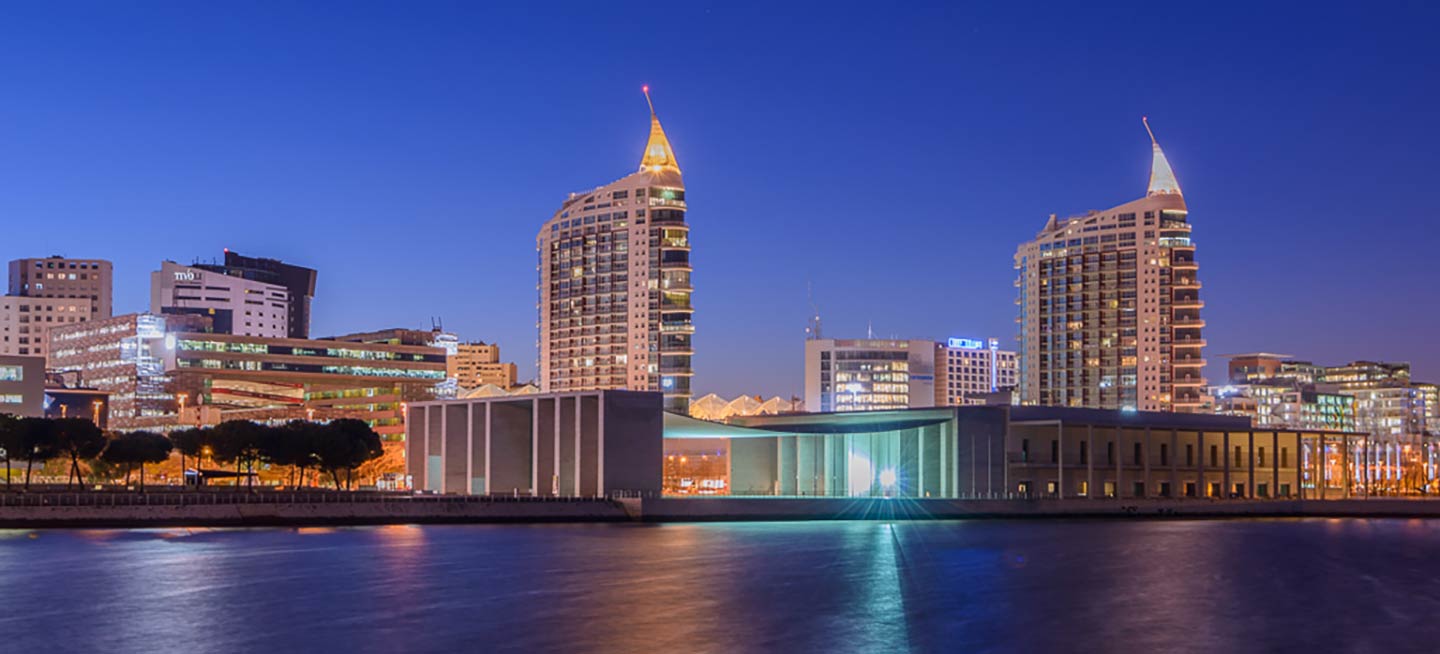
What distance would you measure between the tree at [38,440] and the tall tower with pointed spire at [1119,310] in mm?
118904

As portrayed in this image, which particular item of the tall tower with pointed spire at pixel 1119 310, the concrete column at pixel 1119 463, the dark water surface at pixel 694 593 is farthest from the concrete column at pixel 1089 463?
the tall tower with pointed spire at pixel 1119 310

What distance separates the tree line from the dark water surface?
62.7 ft

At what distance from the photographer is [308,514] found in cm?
9194

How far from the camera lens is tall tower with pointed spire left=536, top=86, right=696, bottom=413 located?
166625 millimetres

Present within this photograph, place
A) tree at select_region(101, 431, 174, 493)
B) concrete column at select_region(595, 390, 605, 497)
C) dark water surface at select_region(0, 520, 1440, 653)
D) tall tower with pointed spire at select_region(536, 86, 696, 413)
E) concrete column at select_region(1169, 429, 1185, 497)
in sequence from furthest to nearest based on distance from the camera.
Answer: tall tower with pointed spire at select_region(536, 86, 696, 413), concrete column at select_region(1169, 429, 1185, 497), tree at select_region(101, 431, 174, 493), concrete column at select_region(595, 390, 605, 497), dark water surface at select_region(0, 520, 1440, 653)

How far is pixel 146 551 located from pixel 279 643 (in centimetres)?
3061

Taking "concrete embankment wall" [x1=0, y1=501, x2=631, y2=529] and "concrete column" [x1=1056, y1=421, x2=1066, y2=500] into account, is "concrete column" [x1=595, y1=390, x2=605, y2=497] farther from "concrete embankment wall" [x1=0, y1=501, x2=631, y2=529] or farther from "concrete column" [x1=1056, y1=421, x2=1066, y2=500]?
"concrete column" [x1=1056, y1=421, x2=1066, y2=500]

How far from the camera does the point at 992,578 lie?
58.6 m

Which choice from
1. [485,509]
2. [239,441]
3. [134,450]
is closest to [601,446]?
[485,509]

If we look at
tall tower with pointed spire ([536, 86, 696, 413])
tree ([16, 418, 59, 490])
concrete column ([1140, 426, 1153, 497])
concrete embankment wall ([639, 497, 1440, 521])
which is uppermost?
tall tower with pointed spire ([536, 86, 696, 413])

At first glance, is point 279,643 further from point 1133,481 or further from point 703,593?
point 1133,481

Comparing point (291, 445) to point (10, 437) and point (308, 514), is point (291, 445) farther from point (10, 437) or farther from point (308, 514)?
point (10, 437)

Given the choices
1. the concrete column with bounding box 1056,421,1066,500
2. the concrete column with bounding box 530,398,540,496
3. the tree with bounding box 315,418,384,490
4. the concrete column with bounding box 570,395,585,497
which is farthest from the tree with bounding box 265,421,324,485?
the concrete column with bounding box 1056,421,1066,500

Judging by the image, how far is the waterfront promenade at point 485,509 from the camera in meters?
85.3
